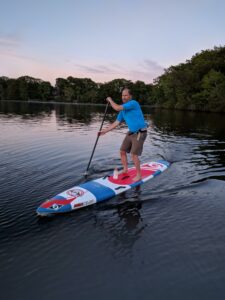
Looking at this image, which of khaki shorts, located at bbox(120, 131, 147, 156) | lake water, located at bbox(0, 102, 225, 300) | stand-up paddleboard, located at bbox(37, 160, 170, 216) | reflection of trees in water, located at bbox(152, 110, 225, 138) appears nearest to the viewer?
lake water, located at bbox(0, 102, 225, 300)

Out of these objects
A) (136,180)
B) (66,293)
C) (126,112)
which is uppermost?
(126,112)

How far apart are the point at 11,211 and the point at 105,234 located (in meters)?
2.53

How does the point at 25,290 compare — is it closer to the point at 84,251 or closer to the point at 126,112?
the point at 84,251

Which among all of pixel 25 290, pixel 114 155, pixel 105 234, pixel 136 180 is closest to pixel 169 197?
pixel 136 180

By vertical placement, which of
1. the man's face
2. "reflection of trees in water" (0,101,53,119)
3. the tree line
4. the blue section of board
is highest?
the tree line

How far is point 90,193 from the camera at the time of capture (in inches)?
299

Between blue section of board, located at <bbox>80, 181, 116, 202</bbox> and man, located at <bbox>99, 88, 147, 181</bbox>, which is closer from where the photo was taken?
blue section of board, located at <bbox>80, 181, 116, 202</bbox>

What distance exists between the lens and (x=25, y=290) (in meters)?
4.30

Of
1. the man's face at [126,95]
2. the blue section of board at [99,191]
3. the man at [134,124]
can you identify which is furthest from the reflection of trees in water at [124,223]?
the man's face at [126,95]

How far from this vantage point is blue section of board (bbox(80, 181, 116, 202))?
7.63 m

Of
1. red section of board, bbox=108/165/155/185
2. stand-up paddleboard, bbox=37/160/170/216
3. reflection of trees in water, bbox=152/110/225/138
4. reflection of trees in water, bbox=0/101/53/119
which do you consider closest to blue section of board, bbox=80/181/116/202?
stand-up paddleboard, bbox=37/160/170/216

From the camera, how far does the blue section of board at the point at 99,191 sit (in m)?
7.63

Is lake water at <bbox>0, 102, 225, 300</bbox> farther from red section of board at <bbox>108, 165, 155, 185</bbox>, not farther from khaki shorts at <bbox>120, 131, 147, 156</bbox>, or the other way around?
khaki shorts at <bbox>120, 131, 147, 156</bbox>

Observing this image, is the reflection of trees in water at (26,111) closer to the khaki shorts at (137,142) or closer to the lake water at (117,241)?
the khaki shorts at (137,142)
